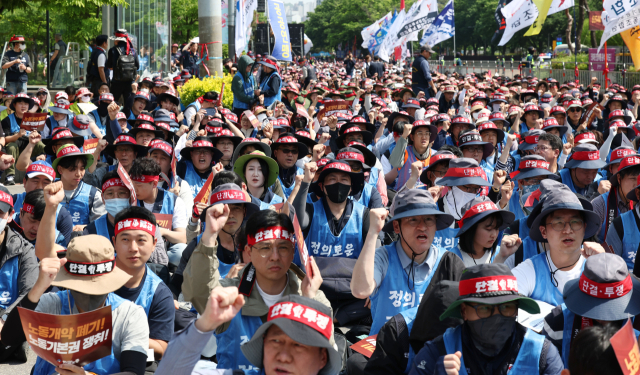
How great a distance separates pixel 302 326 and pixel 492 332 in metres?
1.01

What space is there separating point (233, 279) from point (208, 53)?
17.2 meters

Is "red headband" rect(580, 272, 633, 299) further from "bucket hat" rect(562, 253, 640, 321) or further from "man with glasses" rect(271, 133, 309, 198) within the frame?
"man with glasses" rect(271, 133, 309, 198)

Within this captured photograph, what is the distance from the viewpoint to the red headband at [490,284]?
3320 mm

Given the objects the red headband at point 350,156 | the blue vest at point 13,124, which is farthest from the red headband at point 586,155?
the blue vest at point 13,124

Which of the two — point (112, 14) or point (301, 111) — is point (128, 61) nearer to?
point (301, 111)

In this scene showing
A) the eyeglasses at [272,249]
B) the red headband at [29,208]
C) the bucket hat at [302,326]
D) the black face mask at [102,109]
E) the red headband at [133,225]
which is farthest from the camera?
the black face mask at [102,109]

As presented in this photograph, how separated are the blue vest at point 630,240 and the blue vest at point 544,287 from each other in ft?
4.15

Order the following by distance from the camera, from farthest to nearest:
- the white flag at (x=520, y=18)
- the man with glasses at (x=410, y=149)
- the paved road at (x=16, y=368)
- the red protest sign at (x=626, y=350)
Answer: the white flag at (x=520, y=18)
the man with glasses at (x=410, y=149)
the paved road at (x=16, y=368)
the red protest sign at (x=626, y=350)

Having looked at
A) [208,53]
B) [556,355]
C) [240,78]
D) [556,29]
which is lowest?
[556,355]

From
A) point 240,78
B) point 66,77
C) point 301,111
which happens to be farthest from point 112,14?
point 301,111

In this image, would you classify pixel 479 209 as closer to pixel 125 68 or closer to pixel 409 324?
pixel 409 324

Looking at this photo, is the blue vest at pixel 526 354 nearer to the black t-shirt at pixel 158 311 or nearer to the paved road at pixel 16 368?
the black t-shirt at pixel 158 311

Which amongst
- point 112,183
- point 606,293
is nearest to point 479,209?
point 606,293

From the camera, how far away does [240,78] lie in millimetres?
14750
